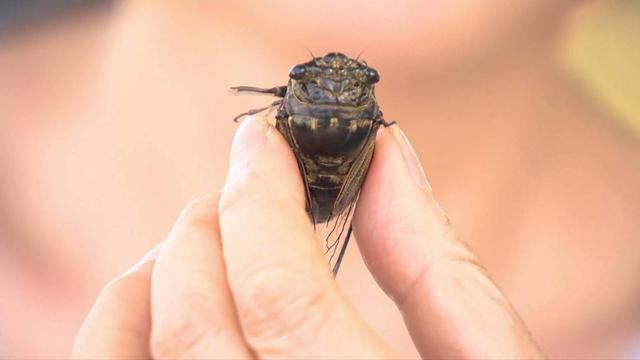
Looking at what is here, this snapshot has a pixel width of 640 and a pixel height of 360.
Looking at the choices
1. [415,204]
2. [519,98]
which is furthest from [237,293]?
[519,98]

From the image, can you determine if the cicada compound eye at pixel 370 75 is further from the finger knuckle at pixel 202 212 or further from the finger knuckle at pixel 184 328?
the finger knuckle at pixel 184 328

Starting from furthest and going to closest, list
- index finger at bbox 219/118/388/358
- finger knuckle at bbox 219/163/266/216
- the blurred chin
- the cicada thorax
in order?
the blurred chin, the cicada thorax, finger knuckle at bbox 219/163/266/216, index finger at bbox 219/118/388/358

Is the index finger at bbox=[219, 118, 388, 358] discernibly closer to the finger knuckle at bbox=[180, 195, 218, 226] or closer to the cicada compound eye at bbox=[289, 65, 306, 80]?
the finger knuckle at bbox=[180, 195, 218, 226]

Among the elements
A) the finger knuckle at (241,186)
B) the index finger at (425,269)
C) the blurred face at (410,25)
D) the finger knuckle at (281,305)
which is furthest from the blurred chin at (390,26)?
the finger knuckle at (281,305)

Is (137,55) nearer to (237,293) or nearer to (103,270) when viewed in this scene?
(103,270)

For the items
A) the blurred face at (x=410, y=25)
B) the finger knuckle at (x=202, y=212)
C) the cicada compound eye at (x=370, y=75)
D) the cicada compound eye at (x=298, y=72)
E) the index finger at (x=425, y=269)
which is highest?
the blurred face at (x=410, y=25)

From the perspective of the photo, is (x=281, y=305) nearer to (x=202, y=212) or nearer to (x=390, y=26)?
(x=202, y=212)

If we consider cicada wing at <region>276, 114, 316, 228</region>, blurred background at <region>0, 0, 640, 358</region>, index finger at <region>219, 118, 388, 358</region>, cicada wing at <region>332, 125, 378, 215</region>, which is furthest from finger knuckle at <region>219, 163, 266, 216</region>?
blurred background at <region>0, 0, 640, 358</region>
